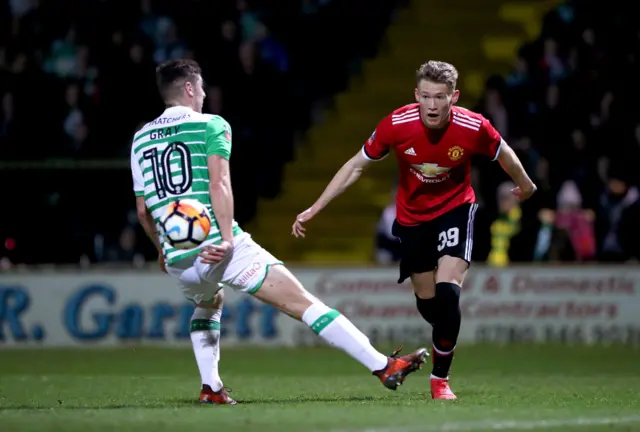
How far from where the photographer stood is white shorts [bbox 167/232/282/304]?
7789mm

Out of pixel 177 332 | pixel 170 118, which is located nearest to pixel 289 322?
pixel 177 332

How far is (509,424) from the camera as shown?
6.86m

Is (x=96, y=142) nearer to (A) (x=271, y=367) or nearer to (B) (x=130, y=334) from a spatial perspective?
(B) (x=130, y=334)

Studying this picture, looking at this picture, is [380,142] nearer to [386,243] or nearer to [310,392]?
[310,392]

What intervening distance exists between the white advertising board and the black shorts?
678 centimetres

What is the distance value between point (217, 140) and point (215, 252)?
26.9 inches

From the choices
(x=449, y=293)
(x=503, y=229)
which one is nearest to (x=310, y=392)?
(x=449, y=293)

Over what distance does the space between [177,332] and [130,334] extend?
59 centimetres

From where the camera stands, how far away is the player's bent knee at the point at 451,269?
866cm

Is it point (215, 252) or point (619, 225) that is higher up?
point (619, 225)

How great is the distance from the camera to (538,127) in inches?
706

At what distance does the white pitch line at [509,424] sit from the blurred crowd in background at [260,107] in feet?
30.2

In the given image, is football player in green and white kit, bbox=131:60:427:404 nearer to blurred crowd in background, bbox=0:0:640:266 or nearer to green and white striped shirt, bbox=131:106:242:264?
green and white striped shirt, bbox=131:106:242:264

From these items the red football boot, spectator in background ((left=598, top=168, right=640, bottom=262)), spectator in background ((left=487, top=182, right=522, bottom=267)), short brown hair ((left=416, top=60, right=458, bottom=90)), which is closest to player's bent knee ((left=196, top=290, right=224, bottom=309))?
the red football boot
